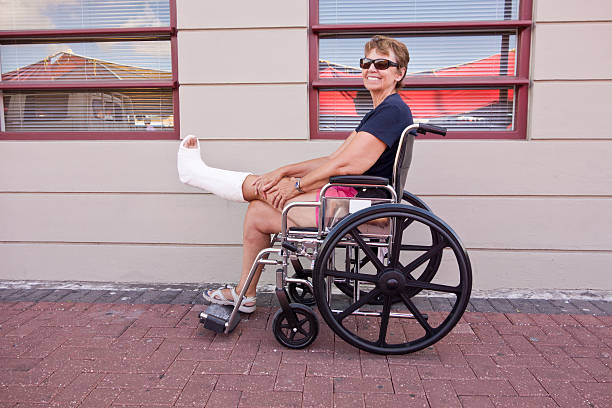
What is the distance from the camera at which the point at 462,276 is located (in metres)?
2.24

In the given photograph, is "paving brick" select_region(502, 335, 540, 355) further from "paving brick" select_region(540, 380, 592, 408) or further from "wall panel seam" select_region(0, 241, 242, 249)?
"wall panel seam" select_region(0, 241, 242, 249)

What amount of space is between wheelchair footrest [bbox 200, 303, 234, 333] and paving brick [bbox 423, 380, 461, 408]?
1.13m

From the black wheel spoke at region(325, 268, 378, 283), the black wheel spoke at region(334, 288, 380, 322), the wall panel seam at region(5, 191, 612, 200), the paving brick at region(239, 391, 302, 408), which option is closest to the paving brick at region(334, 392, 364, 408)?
the paving brick at region(239, 391, 302, 408)

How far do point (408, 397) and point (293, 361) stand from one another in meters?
0.62

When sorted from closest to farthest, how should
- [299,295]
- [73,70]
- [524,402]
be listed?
[524,402] → [299,295] → [73,70]

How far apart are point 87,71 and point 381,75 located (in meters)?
2.61

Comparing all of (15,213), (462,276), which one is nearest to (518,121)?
(462,276)

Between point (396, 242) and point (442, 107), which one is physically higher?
point (442, 107)

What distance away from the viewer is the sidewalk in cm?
197

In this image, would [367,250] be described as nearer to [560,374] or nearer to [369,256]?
[369,256]

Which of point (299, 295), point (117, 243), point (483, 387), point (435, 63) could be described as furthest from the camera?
point (117, 243)

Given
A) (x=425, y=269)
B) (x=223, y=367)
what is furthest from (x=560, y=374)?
(x=223, y=367)

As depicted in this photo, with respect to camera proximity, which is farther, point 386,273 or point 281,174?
point 281,174

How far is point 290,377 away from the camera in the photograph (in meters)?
2.13
